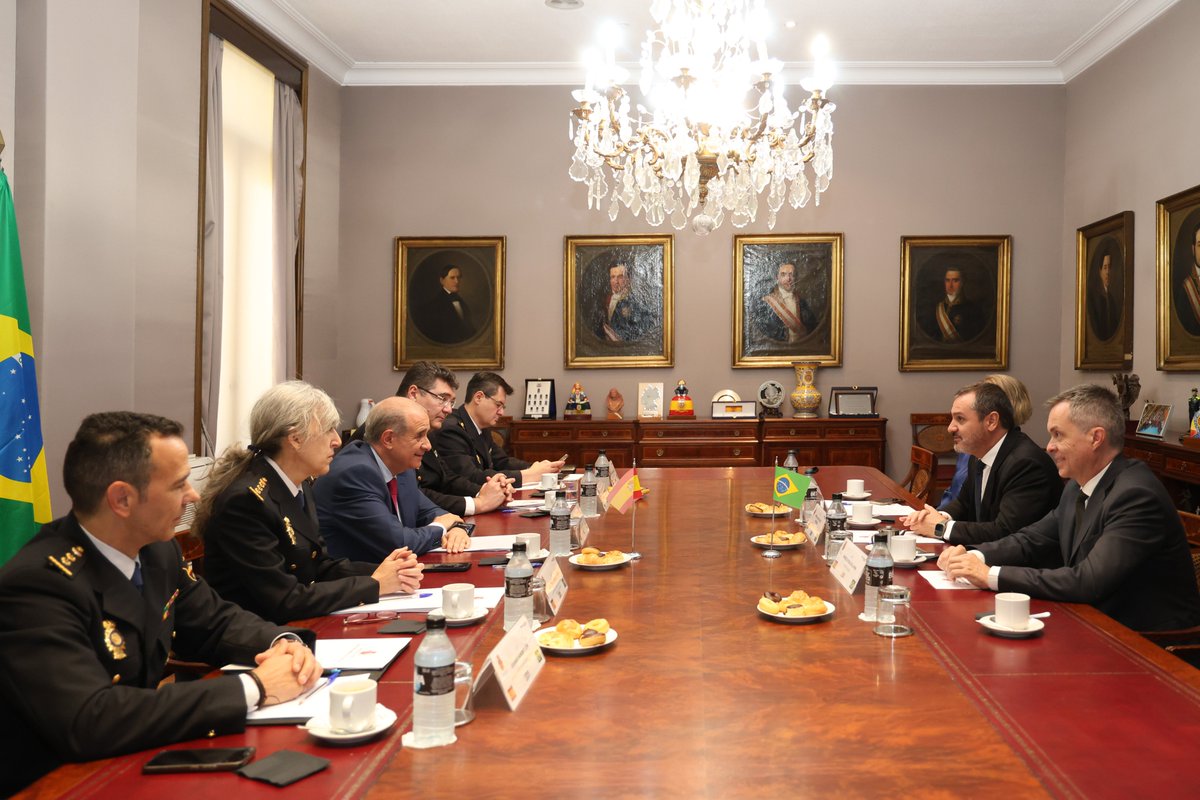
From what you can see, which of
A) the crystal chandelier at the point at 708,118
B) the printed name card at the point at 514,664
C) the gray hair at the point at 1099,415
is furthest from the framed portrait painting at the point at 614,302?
the printed name card at the point at 514,664

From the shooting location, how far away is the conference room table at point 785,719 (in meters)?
1.67

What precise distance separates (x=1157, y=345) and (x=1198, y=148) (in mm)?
1307

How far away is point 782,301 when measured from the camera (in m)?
8.68

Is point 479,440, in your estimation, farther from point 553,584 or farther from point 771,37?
point 771,37

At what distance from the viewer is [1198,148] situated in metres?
6.34

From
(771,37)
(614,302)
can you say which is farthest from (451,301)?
(771,37)

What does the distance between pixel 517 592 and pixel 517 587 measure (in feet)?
0.05

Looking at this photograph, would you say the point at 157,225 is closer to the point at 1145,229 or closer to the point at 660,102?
the point at 660,102

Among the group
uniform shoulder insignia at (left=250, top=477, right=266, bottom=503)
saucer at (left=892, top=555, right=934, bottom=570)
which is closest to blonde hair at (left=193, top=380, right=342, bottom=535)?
uniform shoulder insignia at (left=250, top=477, right=266, bottom=503)

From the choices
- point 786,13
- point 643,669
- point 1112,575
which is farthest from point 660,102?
point 643,669

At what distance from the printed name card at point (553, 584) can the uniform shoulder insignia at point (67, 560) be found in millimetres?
1144

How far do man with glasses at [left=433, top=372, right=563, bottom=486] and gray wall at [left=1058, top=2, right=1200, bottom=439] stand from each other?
4.35 m

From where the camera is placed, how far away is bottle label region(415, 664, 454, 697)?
1.82m

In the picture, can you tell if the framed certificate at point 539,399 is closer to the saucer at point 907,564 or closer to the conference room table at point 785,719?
the saucer at point 907,564
